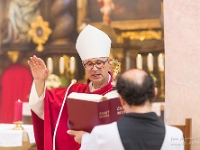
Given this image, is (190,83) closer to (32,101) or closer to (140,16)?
(32,101)

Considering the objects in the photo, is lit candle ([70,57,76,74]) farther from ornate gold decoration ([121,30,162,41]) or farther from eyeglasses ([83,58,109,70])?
eyeglasses ([83,58,109,70])

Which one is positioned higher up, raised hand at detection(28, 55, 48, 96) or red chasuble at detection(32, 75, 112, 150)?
raised hand at detection(28, 55, 48, 96)

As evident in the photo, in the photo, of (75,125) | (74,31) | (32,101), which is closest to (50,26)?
(74,31)

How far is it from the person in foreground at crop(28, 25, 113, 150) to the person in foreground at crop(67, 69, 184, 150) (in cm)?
101

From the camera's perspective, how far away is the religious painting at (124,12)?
7730mm

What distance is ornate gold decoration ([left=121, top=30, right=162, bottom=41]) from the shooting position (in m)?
7.72

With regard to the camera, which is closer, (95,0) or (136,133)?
(136,133)

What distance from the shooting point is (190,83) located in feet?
10.2

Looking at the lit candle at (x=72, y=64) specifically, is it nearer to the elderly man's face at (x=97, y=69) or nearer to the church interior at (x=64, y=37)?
the church interior at (x=64, y=37)

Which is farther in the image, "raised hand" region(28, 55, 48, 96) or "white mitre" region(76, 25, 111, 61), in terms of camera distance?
"white mitre" region(76, 25, 111, 61)

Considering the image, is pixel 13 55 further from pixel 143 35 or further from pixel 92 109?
pixel 92 109

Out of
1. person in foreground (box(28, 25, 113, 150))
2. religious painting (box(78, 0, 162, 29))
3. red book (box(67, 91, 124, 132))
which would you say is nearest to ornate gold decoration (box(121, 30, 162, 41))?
religious painting (box(78, 0, 162, 29))

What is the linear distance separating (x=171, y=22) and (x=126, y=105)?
1414 mm

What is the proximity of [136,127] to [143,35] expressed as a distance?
6032 millimetres
